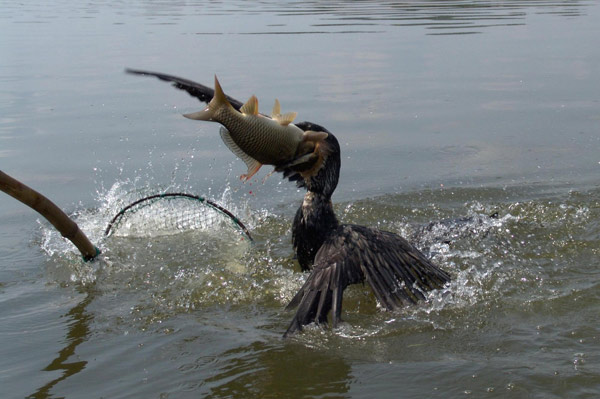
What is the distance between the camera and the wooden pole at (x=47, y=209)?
4.57 metres

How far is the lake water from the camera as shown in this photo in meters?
4.38

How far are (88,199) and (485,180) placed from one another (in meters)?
4.35

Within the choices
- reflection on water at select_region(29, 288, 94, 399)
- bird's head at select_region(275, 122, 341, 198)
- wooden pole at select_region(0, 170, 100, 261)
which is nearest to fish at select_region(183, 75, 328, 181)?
bird's head at select_region(275, 122, 341, 198)

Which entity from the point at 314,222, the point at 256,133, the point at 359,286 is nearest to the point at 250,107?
the point at 256,133

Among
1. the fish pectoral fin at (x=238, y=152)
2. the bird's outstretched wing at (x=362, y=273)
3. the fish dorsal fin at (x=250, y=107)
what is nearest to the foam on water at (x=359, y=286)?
the bird's outstretched wing at (x=362, y=273)

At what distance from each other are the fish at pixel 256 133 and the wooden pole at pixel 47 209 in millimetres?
1275

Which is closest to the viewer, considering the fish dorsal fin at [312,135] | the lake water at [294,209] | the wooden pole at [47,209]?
the lake water at [294,209]

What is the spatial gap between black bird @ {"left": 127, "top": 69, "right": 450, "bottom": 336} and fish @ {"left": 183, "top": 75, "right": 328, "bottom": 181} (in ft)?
0.45

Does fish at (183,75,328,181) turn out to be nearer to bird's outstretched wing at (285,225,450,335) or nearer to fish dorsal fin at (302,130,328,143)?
fish dorsal fin at (302,130,328,143)

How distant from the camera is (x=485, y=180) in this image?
828 centimetres

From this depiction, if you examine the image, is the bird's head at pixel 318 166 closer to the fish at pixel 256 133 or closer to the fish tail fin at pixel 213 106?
the fish at pixel 256 133

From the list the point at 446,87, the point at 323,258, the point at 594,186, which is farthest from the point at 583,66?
the point at 323,258

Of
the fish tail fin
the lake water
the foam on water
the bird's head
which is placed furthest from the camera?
the foam on water

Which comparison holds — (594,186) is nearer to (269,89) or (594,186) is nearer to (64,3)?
(269,89)
